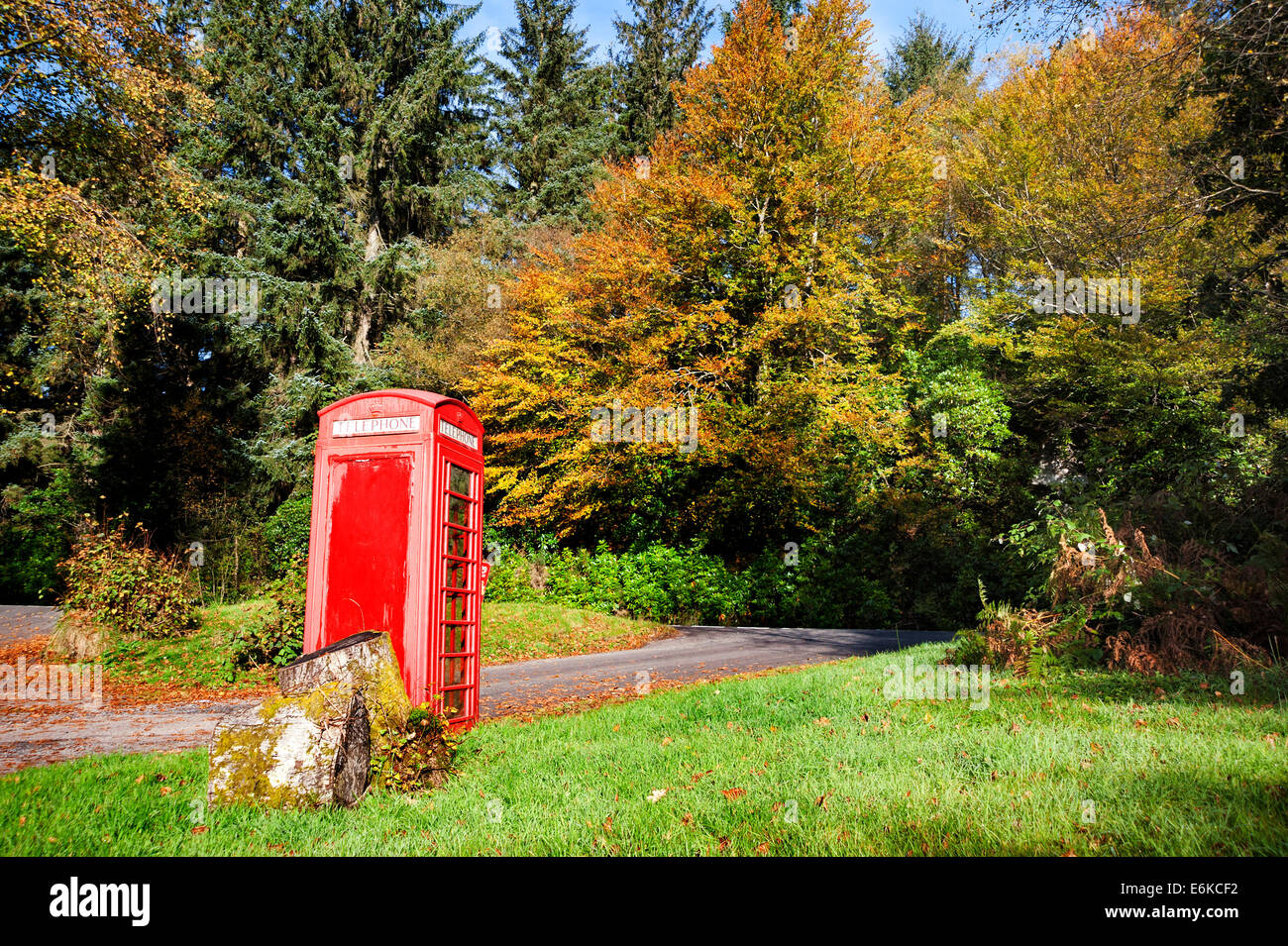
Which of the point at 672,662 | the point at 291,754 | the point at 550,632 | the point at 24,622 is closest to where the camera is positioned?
the point at 291,754

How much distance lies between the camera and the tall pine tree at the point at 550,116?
28.4 metres

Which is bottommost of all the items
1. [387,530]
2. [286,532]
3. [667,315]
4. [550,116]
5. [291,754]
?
[291,754]

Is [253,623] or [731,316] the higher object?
[731,316]

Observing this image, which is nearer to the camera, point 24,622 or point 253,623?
point 253,623

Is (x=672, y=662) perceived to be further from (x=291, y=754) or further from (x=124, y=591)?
(x=124, y=591)

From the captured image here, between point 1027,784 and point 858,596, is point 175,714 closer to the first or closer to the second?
point 1027,784

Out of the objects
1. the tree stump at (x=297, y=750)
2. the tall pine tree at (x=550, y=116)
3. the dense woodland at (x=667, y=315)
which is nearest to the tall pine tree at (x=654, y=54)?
the tall pine tree at (x=550, y=116)

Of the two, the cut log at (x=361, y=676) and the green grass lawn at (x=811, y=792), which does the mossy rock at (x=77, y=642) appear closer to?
the green grass lawn at (x=811, y=792)

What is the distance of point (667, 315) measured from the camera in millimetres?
18625

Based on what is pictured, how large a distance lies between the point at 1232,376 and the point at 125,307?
28.6 meters

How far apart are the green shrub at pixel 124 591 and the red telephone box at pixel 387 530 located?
744cm

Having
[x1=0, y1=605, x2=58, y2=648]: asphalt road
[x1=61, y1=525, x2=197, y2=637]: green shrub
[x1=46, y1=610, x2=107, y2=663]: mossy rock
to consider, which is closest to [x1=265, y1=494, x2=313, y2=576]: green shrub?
[x1=0, y1=605, x2=58, y2=648]: asphalt road

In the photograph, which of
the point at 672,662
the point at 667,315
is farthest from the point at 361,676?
the point at 667,315

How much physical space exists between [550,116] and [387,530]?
28.9m
